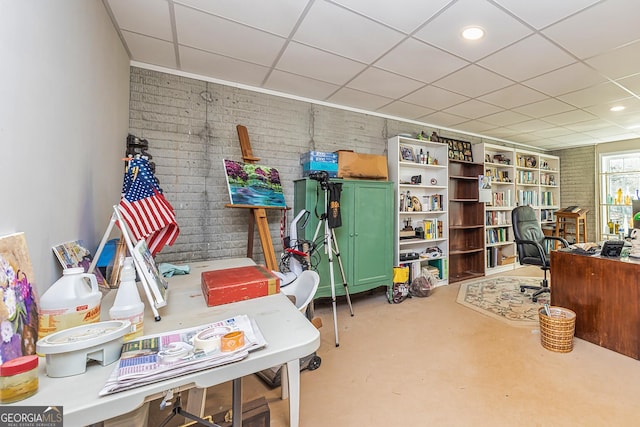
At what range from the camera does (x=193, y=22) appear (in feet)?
6.61

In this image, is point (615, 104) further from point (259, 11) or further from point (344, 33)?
point (259, 11)

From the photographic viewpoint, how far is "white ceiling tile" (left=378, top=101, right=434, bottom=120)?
3.63 metres

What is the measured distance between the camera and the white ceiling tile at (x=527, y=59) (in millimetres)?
2248

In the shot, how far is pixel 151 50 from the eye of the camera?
2381 millimetres

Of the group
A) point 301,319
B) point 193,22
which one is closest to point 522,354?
point 301,319

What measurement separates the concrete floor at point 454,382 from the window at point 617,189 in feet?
15.1

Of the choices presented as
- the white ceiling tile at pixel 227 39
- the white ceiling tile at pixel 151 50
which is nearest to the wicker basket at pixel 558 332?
the white ceiling tile at pixel 227 39

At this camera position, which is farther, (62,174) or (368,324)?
(368,324)

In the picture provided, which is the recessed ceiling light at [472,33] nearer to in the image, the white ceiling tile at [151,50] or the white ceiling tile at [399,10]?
the white ceiling tile at [399,10]

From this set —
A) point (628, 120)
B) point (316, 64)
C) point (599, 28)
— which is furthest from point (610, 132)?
point (316, 64)

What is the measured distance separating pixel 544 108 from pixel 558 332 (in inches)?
113

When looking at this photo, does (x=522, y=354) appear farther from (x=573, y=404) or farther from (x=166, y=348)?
(x=166, y=348)

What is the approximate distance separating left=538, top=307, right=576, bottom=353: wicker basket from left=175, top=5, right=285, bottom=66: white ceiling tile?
3.18 m

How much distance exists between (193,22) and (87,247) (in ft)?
5.48
